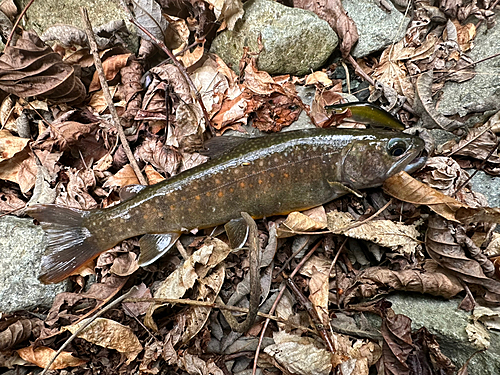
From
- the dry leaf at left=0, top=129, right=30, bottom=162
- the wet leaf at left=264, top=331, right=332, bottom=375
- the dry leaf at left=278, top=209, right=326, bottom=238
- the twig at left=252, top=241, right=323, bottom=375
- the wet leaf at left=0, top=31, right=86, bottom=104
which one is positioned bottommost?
the wet leaf at left=264, top=331, right=332, bottom=375

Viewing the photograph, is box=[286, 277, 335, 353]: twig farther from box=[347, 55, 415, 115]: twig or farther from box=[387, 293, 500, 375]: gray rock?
box=[347, 55, 415, 115]: twig

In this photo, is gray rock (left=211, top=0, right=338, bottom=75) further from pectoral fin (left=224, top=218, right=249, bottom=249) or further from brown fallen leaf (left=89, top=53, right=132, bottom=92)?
pectoral fin (left=224, top=218, right=249, bottom=249)

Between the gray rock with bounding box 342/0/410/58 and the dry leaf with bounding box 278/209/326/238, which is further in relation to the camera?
the gray rock with bounding box 342/0/410/58

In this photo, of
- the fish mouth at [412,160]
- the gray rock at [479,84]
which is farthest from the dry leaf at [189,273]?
the gray rock at [479,84]

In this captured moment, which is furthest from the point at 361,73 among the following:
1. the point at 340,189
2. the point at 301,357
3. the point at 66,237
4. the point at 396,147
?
the point at 66,237

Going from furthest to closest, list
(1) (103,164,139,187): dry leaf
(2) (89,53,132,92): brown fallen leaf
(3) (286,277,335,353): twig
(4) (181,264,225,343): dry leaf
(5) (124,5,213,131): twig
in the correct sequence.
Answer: (2) (89,53,132,92): brown fallen leaf, (5) (124,5,213,131): twig, (1) (103,164,139,187): dry leaf, (4) (181,264,225,343): dry leaf, (3) (286,277,335,353): twig

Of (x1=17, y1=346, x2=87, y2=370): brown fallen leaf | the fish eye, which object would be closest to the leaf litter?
(x1=17, y1=346, x2=87, y2=370): brown fallen leaf

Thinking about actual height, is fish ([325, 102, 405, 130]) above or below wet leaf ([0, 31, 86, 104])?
below

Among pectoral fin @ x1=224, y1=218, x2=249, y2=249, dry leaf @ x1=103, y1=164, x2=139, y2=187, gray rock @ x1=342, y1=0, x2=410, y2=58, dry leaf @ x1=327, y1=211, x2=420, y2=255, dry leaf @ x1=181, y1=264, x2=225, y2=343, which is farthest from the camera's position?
gray rock @ x1=342, y1=0, x2=410, y2=58
